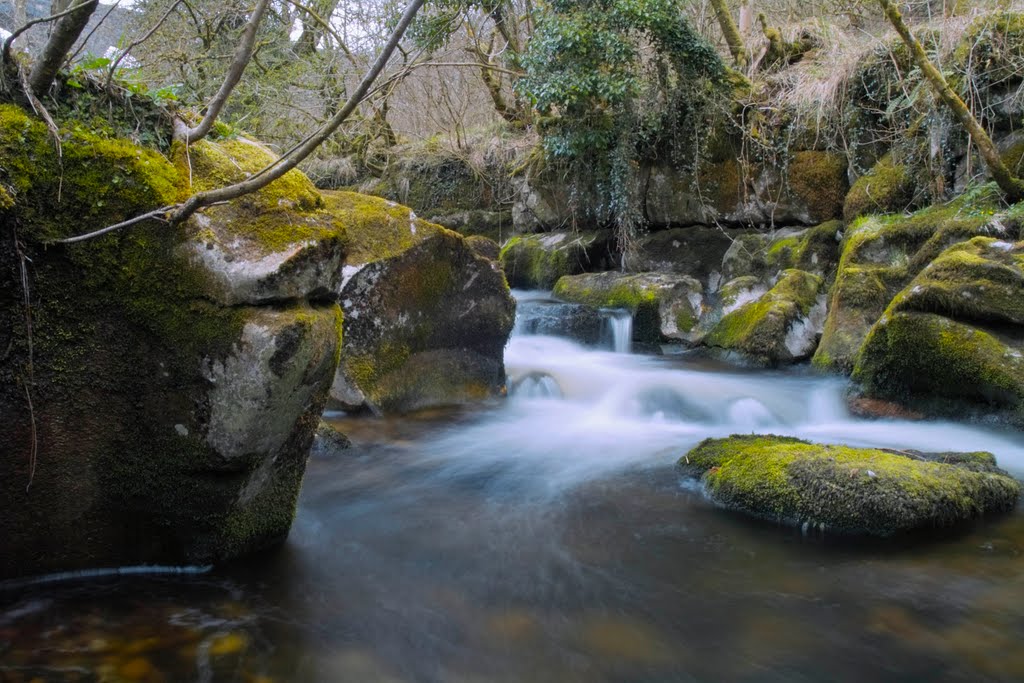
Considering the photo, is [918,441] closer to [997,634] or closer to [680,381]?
[680,381]

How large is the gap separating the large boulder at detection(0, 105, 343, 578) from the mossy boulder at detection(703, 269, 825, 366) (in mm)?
6392

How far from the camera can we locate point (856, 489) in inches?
144

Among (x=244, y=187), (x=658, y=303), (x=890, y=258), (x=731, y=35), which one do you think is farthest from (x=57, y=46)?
(x=731, y=35)

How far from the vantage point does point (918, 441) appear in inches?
213

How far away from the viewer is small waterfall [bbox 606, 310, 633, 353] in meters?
9.53

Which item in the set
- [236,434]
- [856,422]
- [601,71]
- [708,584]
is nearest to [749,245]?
[601,71]

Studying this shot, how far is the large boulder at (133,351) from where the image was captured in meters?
2.58

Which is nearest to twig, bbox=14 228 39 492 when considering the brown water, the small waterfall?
the brown water

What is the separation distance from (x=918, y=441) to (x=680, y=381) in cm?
237

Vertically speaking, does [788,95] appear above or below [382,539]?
above

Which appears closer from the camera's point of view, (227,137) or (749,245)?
(227,137)

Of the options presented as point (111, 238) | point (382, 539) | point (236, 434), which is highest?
point (111, 238)

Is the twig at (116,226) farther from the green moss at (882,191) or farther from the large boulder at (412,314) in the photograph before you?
the green moss at (882,191)

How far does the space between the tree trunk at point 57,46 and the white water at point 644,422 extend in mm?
3248
